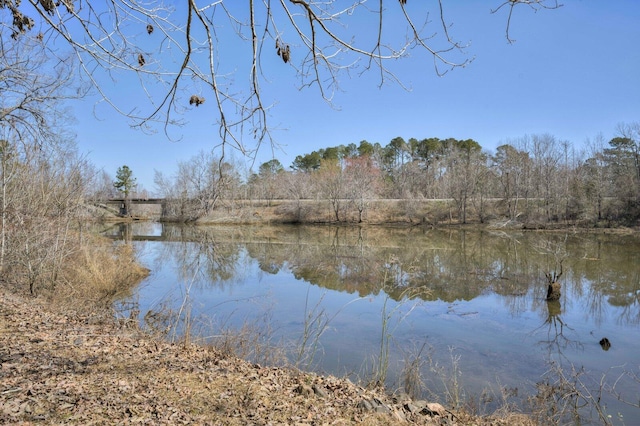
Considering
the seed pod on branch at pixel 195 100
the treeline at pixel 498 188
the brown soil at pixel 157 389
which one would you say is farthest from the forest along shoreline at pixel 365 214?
the seed pod on branch at pixel 195 100

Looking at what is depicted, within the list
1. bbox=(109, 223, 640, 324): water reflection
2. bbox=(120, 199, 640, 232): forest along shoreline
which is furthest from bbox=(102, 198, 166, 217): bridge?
bbox=(109, 223, 640, 324): water reflection

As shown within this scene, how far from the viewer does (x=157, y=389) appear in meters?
4.31

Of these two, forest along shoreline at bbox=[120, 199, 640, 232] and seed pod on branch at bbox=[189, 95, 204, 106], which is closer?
A: seed pod on branch at bbox=[189, 95, 204, 106]

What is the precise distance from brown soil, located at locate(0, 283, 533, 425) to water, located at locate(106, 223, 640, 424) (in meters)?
0.81

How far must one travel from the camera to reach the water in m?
6.80

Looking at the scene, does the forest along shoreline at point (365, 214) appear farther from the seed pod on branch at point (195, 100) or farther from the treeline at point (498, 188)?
the seed pod on branch at point (195, 100)

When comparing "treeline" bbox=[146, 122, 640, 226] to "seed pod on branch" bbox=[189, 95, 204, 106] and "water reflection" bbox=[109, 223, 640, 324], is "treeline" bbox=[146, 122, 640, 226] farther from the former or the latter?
"seed pod on branch" bbox=[189, 95, 204, 106]

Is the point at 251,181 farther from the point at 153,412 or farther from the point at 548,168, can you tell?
the point at 153,412

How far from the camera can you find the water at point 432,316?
22.3 feet

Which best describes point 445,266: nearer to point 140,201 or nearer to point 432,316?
point 432,316

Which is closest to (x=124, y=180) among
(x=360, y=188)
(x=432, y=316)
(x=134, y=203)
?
(x=134, y=203)

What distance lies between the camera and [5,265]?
30.4ft

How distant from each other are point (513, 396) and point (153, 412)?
18.2 feet

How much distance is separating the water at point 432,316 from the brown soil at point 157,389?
81 cm
